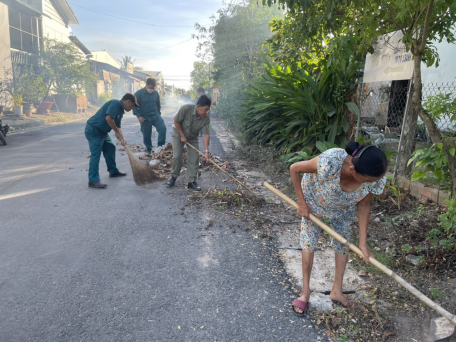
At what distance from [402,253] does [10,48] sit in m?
22.1

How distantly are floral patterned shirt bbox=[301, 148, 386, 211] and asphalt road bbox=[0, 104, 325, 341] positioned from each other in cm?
86

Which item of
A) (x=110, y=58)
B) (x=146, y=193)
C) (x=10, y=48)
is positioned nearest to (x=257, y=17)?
(x=10, y=48)

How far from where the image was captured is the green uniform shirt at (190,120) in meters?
5.63

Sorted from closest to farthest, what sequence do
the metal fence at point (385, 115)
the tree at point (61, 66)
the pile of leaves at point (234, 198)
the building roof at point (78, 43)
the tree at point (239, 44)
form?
the pile of leaves at point (234, 198) → the metal fence at point (385, 115) → the tree at point (239, 44) → the tree at point (61, 66) → the building roof at point (78, 43)

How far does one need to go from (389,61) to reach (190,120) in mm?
3171

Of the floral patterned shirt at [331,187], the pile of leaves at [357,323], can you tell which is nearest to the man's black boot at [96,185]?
the floral patterned shirt at [331,187]

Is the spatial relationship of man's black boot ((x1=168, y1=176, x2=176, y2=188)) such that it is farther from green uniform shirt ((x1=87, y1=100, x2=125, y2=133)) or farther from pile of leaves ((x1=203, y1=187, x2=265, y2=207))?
green uniform shirt ((x1=87, y1=100, x2=125, y2=133))

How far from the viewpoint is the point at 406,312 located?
2.57 meters

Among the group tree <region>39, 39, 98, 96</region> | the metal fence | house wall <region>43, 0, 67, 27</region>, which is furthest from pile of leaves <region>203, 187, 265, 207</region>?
house wall <region>43, 0, 67, 27</region>

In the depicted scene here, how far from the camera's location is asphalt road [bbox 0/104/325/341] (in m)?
2.32

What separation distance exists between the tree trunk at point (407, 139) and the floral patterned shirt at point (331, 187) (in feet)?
8.91

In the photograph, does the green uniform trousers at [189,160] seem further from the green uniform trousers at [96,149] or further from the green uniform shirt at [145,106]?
the green uniform shirt at [145,106]

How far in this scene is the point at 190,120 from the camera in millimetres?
5668

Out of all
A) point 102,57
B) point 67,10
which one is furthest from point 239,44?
point 102,57
